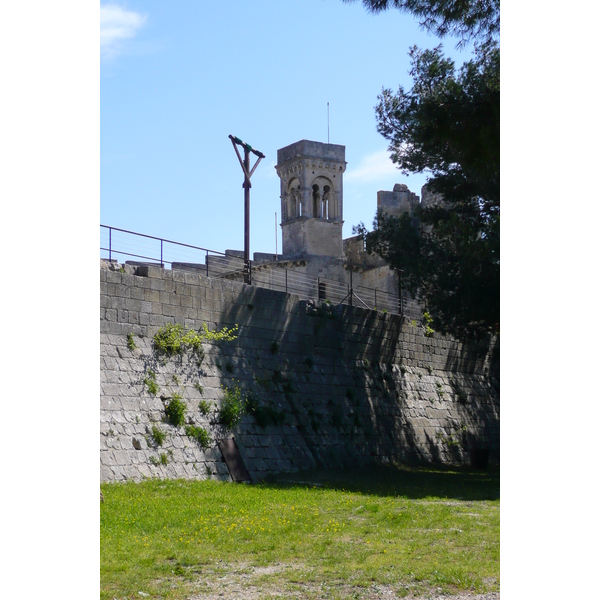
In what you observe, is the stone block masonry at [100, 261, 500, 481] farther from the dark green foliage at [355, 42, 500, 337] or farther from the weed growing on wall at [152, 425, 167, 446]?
the dark green foliage at [355, 42, 500, 337]

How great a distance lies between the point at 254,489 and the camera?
11930 millimetres

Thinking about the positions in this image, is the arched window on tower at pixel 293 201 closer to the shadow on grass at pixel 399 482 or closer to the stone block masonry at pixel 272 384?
the stone block masonry at pixel 272 384

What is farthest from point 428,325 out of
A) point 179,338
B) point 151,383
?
point 151,383

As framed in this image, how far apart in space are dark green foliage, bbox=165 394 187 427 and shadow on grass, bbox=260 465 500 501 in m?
1.62

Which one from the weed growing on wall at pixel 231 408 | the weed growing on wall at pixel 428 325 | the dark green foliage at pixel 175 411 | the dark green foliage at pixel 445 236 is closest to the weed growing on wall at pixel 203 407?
the weed growing on wall at pixel 231 408

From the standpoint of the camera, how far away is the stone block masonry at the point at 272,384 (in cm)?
1239

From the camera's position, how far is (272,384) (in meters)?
15.2

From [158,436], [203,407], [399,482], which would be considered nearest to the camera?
[158,436]

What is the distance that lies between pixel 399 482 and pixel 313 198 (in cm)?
2468

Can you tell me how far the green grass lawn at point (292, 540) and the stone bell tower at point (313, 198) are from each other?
2488cm

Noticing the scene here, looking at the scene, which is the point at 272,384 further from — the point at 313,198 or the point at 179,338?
the point at 313,198

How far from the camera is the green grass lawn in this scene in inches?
234
